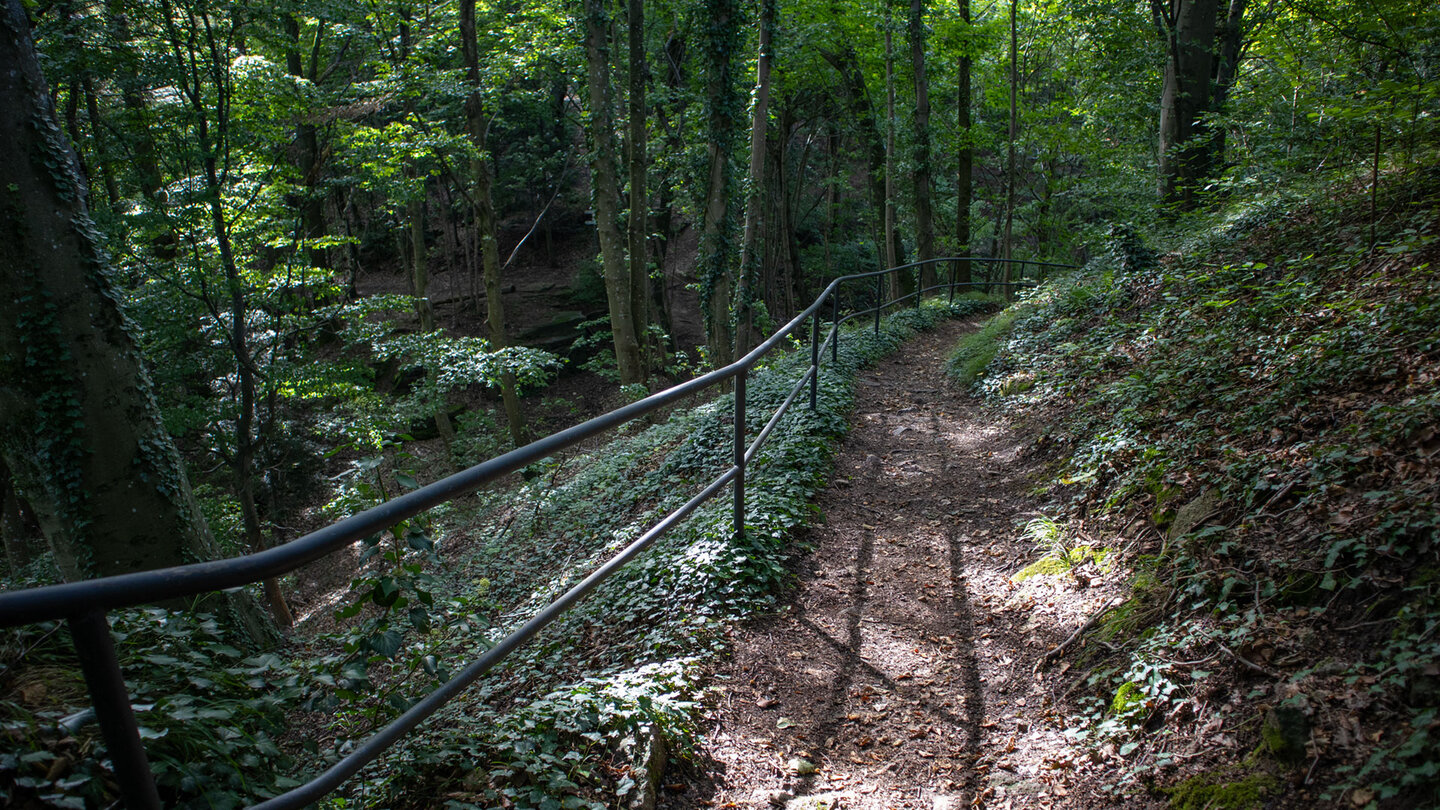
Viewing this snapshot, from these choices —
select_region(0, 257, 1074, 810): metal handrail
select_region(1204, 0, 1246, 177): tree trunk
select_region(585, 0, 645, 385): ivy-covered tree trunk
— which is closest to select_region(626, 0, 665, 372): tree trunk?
select_region(585, 0, 645, 385): ivy-covered tree trunk

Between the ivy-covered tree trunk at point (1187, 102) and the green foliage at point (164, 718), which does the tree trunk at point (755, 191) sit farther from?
the green foliage at point (164, 718)

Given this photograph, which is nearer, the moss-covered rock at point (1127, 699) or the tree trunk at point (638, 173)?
the moss-covered rock at point (1127, 699)

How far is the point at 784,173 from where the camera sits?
2178 centimetres

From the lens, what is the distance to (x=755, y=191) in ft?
36.6

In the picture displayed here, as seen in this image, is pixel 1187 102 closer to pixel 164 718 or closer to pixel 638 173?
pixel 638 173

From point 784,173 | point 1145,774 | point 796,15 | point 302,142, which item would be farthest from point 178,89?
point 784,173

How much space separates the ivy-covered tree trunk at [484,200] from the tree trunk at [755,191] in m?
4.40

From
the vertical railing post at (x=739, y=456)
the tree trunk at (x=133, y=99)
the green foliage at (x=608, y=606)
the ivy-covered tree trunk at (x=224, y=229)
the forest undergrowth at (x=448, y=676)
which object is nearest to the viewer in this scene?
the forest undergrowth at (x=448, y=676)

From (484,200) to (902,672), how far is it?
12898 mm

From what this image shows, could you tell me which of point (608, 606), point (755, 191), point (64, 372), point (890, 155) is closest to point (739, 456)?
point (608, 606)

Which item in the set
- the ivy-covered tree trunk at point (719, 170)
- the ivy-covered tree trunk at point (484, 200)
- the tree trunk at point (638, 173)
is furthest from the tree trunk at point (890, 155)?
the ivy-covered tree trunk at point (484, 200)

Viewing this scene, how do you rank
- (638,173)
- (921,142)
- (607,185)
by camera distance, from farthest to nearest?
(921,142) < (638,173) < (607,185)

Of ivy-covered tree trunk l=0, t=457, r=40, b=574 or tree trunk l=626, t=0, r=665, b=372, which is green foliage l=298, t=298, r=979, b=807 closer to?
tree trunk l=626, t=0, r=665, b=372

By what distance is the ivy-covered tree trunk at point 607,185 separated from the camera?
11562 mm
